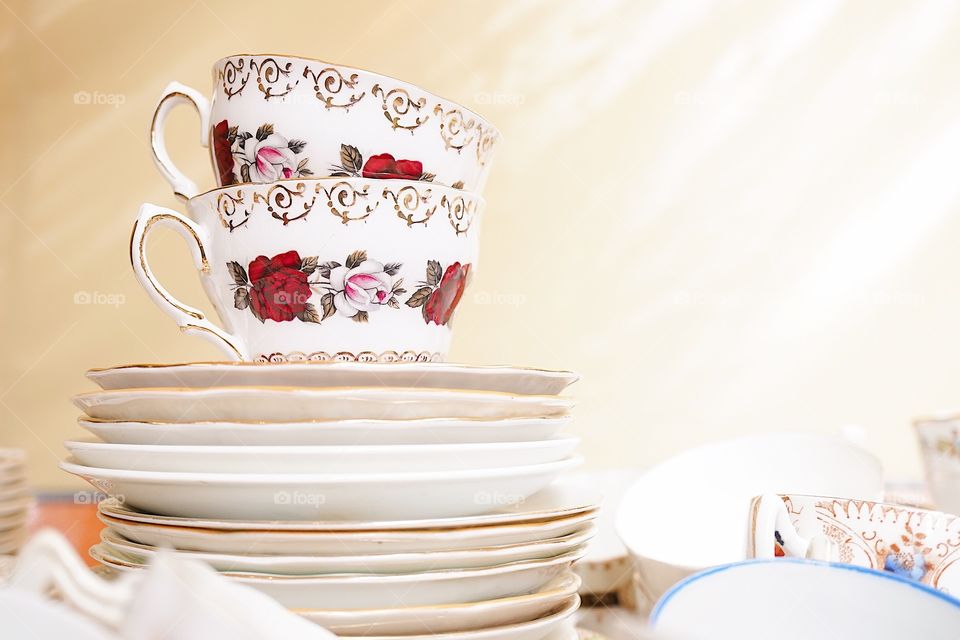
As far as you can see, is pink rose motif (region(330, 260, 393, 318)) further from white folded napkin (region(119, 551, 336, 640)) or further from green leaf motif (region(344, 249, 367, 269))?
white folded napkin (region(119, 551, 336, 640))

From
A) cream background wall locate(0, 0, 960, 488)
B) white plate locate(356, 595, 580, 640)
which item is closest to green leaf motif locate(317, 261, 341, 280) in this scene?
white plate locate(356, 595, 580, 640)

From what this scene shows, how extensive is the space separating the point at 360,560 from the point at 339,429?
6 centimetres

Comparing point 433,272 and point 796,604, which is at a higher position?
point 433,272

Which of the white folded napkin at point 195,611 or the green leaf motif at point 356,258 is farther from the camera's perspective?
the green leaf motif at point 356,258

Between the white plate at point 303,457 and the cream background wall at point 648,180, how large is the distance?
1.14 m

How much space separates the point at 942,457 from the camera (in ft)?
1.96

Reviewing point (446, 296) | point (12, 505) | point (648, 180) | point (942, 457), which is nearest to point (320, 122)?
point (446, 296)

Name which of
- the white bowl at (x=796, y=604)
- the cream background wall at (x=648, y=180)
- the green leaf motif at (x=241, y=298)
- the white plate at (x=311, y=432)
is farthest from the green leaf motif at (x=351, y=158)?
the cream background wall at (x=648, y=180)

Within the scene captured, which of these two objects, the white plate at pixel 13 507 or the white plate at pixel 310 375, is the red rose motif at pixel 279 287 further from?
the white plate at pixel 13 507

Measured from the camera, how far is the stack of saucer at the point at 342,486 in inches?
13.1

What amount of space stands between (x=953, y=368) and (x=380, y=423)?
1678 mm

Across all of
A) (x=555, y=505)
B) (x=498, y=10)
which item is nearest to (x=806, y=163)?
(x=498, y=10)

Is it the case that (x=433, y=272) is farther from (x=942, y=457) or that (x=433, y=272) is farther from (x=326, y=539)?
(x=942, y=457)

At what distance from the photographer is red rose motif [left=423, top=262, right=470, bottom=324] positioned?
491mm
